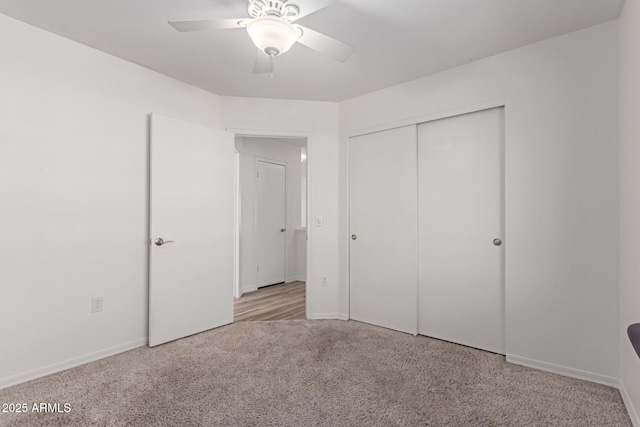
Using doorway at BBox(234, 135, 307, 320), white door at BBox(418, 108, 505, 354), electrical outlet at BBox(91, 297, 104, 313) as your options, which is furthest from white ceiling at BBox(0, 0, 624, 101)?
electrical outlet at BBox(91, 297, 104, 313)

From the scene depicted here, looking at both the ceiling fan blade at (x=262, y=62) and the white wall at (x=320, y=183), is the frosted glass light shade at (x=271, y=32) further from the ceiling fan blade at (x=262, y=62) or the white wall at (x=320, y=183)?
Answer: the white wall at (x=320, y=183)

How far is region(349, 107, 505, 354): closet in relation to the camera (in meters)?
2.70

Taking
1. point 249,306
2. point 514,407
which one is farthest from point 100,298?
point 514,407

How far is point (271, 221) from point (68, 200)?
3107mm

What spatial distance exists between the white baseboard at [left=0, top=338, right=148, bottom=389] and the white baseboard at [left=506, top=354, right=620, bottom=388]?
3014mm

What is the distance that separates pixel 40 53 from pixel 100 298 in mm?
1808

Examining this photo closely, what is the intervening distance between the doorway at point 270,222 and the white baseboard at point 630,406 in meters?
2.97

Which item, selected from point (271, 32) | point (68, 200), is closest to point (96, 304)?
point (68, 200)

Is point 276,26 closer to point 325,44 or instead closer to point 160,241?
point 325,44

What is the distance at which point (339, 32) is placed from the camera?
229cm

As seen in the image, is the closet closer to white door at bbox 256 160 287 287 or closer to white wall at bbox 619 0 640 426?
white wall at bbox 619 0 640 426

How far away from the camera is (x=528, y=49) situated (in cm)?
247

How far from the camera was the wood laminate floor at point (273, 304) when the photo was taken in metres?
3.71

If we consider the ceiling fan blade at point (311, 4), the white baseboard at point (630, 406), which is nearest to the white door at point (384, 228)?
the white baseboard at point (630, 406)
